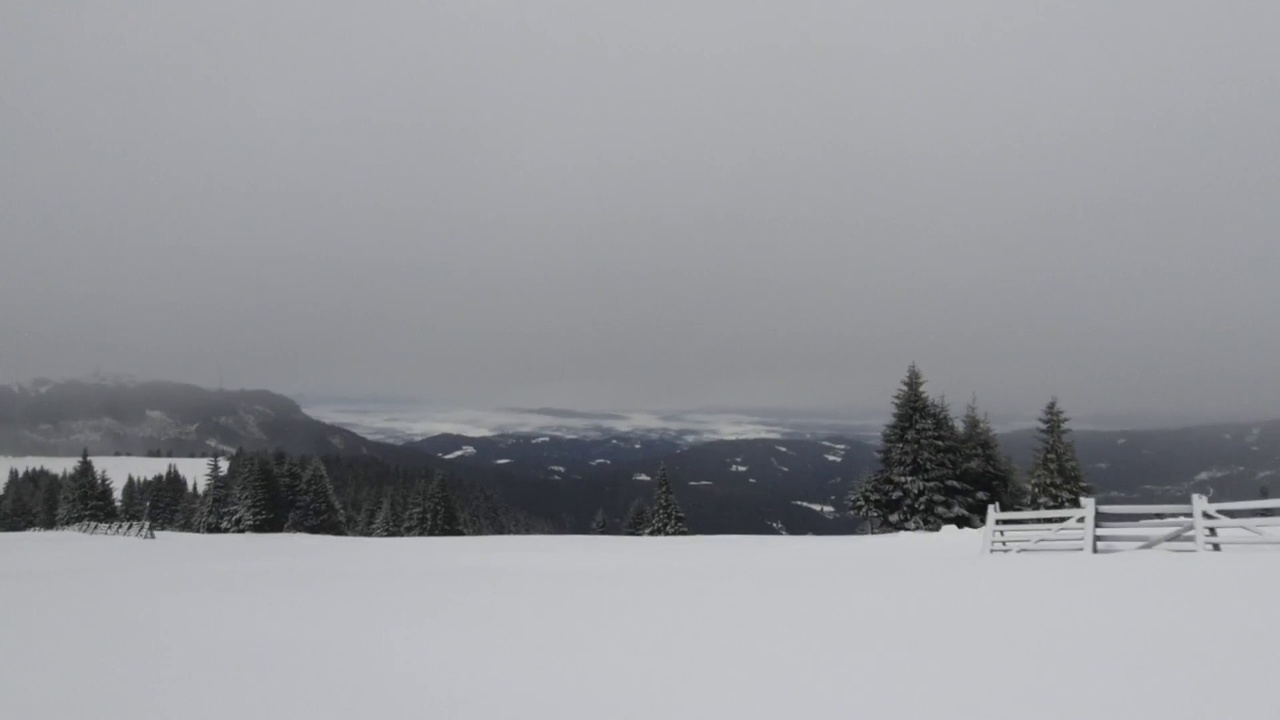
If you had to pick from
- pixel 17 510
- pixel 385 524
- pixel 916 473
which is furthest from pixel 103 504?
pixel 916 473

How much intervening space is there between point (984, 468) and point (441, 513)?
51.0 m

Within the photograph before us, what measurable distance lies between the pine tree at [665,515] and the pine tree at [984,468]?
20769mm

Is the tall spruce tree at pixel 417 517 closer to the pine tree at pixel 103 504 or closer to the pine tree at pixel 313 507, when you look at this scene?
the pine tree at pixel 313 507

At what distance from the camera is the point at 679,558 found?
23.5 m

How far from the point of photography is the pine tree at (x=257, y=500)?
70188 mm

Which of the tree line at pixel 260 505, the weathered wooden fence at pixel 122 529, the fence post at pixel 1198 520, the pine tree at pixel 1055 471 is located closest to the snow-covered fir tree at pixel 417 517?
the tree line at pixel 260 505

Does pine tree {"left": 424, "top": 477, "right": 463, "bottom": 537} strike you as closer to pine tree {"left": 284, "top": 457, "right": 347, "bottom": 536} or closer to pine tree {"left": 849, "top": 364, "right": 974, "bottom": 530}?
pine tree {"left": 284, "top": 457, "right": 347, "bottom": 536}

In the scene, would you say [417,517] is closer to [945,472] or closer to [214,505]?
[214,505]

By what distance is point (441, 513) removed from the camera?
249 ft

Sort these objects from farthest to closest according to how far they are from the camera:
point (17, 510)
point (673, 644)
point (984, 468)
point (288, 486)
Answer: point (17, 510), point (288, 486), point (984, 468), point (673, 644)

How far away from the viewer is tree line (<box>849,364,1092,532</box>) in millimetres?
43969

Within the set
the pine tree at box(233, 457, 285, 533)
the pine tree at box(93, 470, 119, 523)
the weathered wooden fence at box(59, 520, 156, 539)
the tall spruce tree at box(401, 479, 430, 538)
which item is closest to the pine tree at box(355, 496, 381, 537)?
the tall spruce tree at box(401, 479, 430, 538)

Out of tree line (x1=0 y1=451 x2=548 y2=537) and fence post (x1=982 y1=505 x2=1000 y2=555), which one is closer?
fence post (x1=982 y1=505 x2=1000 y2=555)

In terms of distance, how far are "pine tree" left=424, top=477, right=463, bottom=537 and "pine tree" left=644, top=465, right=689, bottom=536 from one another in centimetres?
2565
